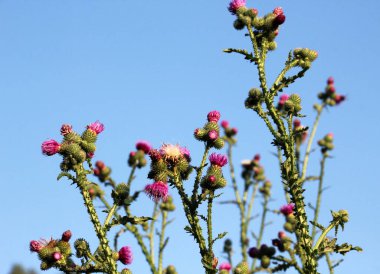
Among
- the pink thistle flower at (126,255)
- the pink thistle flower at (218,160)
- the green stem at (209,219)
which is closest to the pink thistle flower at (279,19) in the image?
the pink thistle flower at (218,160)

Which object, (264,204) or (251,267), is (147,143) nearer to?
(251,267)

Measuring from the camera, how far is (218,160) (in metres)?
5.64

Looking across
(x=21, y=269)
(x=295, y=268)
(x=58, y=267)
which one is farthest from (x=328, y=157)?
(x=21, y=269)

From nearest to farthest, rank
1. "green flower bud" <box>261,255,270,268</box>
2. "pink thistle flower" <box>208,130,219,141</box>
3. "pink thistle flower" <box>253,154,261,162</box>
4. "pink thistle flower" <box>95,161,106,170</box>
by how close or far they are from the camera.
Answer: "pink thistle flower" <box>208,130,219,141</box> < "green flower bud" <box>261,255,270,268</box> < "pink thistle flower" <box>95,161,106,170</box> < "pink thistle flower" <box>253,154,261,162</box>

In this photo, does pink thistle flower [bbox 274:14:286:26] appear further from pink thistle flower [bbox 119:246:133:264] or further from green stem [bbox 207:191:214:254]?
pink thistle flower [bbox 119:246:133:264]

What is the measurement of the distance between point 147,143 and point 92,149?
3124 mm

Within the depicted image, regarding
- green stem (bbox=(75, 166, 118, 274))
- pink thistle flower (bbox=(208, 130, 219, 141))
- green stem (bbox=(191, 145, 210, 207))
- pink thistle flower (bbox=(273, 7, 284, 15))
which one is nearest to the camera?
green stem (bbox=(75, 166, 118, 274))

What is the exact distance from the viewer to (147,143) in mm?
8531

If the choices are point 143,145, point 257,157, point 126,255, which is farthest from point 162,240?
point 257,157

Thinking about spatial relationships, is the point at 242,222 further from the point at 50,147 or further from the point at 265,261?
the point at 50,147

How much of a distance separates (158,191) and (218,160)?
0.75m

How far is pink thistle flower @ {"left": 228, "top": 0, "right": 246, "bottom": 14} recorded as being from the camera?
6406 millimetres

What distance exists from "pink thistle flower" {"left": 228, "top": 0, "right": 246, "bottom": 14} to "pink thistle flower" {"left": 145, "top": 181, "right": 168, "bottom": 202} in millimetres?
2388

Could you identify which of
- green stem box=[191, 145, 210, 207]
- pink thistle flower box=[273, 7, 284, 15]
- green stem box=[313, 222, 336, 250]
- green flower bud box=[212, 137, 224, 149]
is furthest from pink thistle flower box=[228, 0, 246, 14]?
green stem box=[313, 222, 336, 250]
